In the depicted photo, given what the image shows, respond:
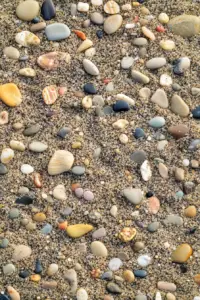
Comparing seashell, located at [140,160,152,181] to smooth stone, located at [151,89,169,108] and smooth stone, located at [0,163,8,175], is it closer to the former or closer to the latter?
smooth stone, located at [151,89,169,108]

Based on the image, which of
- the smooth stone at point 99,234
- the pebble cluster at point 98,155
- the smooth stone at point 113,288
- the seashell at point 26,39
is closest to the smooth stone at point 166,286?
the pebble cluster at point 98,155

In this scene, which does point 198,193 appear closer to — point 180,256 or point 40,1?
point 180,256

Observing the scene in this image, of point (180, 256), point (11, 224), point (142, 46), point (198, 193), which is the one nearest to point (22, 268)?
point (11, 224)

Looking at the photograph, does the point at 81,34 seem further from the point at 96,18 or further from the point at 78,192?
the point at 78,192

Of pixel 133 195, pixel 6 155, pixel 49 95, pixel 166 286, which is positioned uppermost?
pixel 49 95

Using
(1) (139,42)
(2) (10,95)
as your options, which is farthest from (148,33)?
(2) (10,95)

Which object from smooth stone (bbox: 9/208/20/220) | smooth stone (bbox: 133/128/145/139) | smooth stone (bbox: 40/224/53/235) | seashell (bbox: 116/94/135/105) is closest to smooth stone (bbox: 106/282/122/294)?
smooth stone (bbox: 40/224/53/235)
